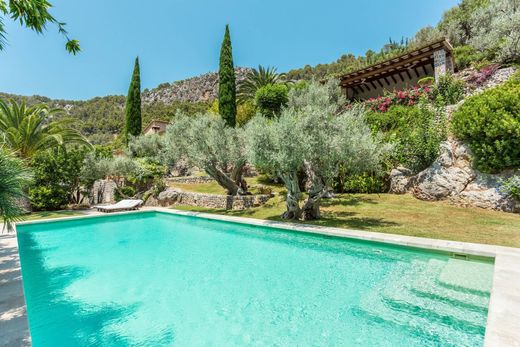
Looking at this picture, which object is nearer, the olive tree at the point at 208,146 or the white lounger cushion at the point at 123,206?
the olive tree at the point at 208,146

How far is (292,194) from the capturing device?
1276 cm

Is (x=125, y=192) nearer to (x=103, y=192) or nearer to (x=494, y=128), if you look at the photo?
(x=103, y=192)

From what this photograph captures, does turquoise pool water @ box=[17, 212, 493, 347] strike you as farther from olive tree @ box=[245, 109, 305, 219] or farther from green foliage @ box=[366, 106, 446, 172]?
green foliage @ box=[366, 106, 446, 172]

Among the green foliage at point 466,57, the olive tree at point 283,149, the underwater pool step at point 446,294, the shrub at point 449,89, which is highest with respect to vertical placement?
the green foliage at point 466,57

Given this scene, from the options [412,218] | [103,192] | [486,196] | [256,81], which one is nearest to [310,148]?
[412,218]

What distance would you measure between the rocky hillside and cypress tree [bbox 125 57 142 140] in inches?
2579

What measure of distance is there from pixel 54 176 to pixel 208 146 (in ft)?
40.5

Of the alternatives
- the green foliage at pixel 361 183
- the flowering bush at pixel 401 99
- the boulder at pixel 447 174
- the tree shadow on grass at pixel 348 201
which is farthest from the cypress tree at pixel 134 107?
the boulder at pixel 447 174

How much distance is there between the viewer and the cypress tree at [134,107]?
108 ft

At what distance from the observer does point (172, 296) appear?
20.1 feet

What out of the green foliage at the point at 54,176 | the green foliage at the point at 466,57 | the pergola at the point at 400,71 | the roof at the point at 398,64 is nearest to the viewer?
the green foliage at the point at 54,176

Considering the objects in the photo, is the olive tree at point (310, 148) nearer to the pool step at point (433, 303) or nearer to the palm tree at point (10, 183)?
the pool step at point (433, 303)

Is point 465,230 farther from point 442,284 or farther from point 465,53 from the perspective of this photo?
point 465,53

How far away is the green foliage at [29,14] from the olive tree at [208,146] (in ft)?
40.8
